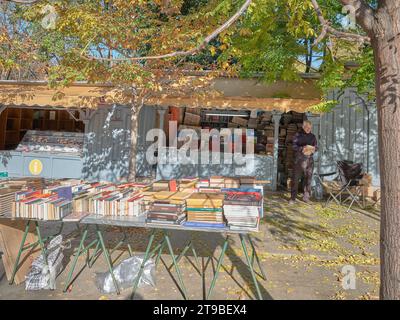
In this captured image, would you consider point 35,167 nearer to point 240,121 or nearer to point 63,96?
point 63,96

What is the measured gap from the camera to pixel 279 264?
4867 mm

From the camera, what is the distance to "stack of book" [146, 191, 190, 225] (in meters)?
3.60

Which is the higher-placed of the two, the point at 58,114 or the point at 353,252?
the point at 58,114

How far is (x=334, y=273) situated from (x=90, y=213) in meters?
3.25

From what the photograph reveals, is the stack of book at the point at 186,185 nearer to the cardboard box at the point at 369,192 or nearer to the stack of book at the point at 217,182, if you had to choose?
the stack of book at the point at 217,182

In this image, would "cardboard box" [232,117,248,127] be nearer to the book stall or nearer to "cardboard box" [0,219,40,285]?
the book stall

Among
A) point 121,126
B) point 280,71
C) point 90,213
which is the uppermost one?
point 280,71

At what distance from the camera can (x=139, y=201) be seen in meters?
3.92

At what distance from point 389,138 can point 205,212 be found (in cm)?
191

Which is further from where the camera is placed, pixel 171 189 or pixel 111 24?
pixel 111 24
